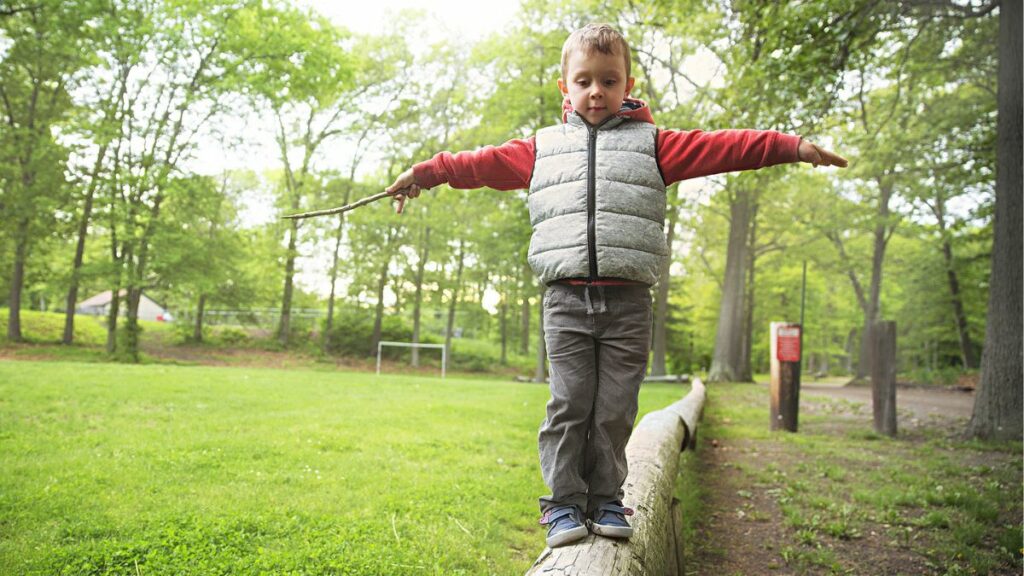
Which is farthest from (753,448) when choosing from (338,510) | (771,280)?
(771,280)

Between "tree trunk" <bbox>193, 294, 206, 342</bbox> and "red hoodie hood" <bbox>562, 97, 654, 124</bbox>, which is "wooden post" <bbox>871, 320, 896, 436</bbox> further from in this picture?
"tree trunk" <bbox>193, 294, 206, 342</bbox>

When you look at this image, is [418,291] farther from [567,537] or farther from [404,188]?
[567,537]

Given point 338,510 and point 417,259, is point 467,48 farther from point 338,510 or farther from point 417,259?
point 338,510

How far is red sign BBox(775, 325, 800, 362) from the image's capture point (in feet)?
28.5

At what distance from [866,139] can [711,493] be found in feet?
30.7

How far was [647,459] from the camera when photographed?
159 inches

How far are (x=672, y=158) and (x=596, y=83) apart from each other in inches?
17.5

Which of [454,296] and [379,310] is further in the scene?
[454,296]

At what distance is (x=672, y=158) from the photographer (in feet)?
8.68

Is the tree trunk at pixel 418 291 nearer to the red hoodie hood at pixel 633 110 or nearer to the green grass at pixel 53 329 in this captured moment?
the green grass at pixel 53 329

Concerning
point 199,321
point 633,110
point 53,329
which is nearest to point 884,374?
point 633,110

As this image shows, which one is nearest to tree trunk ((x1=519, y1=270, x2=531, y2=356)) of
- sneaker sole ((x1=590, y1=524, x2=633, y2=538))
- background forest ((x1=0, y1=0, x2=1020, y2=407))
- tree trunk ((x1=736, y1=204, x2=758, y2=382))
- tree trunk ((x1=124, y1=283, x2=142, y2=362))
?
background forest ((x1=0, y1=0, x2=1020, y2=407))

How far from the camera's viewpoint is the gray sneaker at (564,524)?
242cm

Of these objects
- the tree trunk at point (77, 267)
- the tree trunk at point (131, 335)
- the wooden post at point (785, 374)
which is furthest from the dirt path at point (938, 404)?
the tree trunk at point (77, 267)
